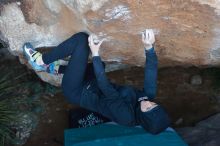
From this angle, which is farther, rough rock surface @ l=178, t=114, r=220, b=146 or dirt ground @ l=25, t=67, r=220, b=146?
dirt ground @ l=25, t=67, r=220, b=146

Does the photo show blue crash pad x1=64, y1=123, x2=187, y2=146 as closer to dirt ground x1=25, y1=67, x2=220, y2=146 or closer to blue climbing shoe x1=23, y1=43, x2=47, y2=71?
dirt ground x1=25, y1=67, x2=220, y2=146

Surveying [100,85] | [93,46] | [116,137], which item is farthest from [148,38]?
[116,137]

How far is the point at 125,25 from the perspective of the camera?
3.46 m

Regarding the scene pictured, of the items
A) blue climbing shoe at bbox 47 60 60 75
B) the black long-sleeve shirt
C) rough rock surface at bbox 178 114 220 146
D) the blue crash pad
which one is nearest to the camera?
the black long-sleeve shirt

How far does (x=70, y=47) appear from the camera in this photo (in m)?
3.60

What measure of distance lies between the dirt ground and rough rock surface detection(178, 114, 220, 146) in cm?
16

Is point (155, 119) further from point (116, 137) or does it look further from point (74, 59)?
point (74, 59)

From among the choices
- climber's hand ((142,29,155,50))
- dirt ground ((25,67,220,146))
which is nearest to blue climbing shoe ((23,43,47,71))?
dirt ground ((25,67,220,146))

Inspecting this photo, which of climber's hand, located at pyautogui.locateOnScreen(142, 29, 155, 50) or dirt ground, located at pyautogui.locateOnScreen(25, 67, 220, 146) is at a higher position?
climber's hand, located at pyautogui.locateOnScreen(142, 29, 155, 50)

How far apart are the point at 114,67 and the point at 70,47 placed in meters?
0.90

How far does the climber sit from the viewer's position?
335 cm

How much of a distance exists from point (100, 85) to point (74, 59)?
12.9 inches

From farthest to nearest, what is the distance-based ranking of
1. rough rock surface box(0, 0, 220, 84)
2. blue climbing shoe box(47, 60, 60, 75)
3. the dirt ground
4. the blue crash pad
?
the dirt ground
blue climbing shoe box(47, 60, 60, 75)
the blue crash pad
rough rock surface box(0, 0, 220, 84)

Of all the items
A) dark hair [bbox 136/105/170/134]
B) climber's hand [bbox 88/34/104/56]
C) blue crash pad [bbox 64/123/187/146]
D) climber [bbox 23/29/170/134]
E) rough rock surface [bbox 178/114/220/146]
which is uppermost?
climber's hand [bbox 88/34/104/56]
